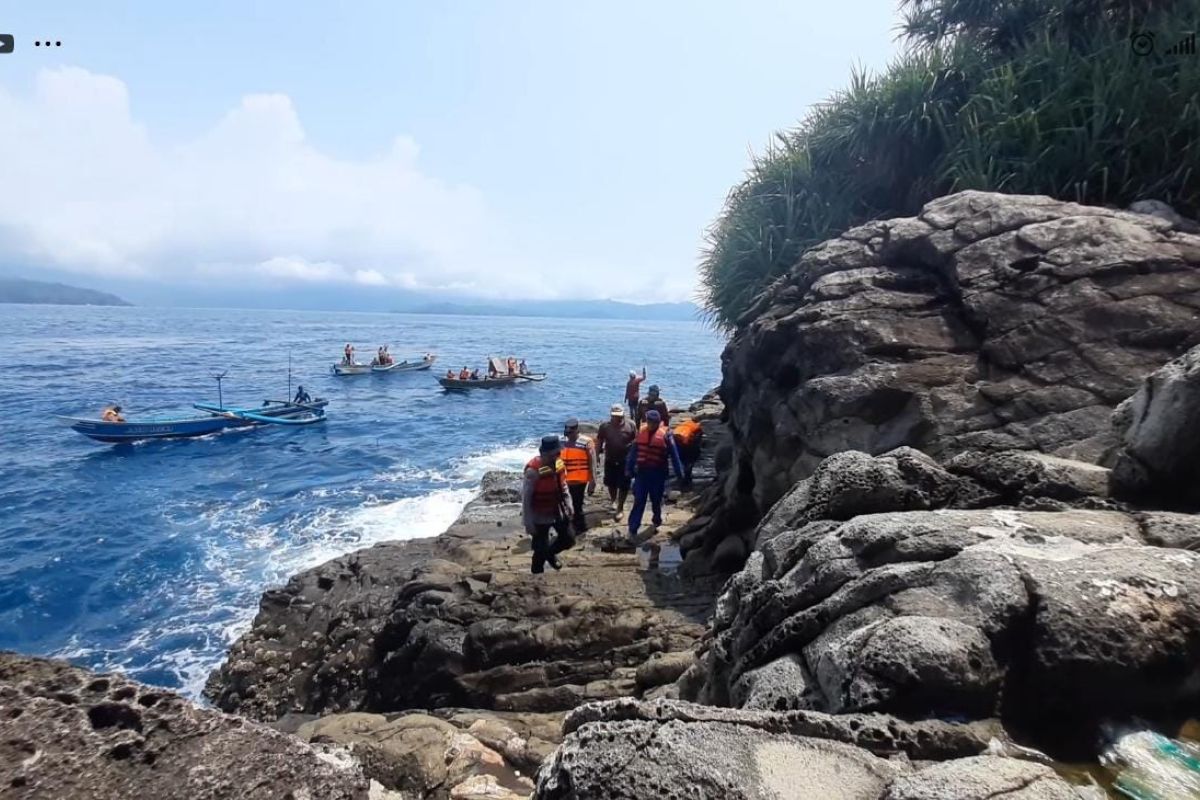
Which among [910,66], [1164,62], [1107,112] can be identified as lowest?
[1107,112]

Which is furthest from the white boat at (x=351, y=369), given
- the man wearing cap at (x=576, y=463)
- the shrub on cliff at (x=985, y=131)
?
the man wearing cap at (x=576, y=463)

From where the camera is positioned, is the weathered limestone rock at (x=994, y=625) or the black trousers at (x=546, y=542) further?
the black trousers at (x=546, y=542)

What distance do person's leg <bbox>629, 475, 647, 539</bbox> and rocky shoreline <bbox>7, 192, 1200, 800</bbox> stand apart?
561mm

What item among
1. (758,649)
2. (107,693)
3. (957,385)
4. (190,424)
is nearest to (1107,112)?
(957,385)

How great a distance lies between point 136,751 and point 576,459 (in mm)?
8423

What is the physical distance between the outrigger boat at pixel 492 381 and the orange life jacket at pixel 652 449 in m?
32.4

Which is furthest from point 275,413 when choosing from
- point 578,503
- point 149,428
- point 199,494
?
point 578,503

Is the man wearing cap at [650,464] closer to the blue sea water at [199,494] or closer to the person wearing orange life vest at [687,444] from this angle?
the person wearing orange life vest at [687,444]

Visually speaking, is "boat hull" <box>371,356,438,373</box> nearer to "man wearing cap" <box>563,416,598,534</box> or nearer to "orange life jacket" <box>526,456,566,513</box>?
"man wearing cap" <box>563,416,598,534</box>

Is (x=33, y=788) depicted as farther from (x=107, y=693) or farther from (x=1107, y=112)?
(x=1107, y=112)

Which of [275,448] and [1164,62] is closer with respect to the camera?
[1164,62]

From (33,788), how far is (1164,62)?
1840 cm

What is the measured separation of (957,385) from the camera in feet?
25.5

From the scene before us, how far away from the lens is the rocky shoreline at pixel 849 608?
9.00ft
